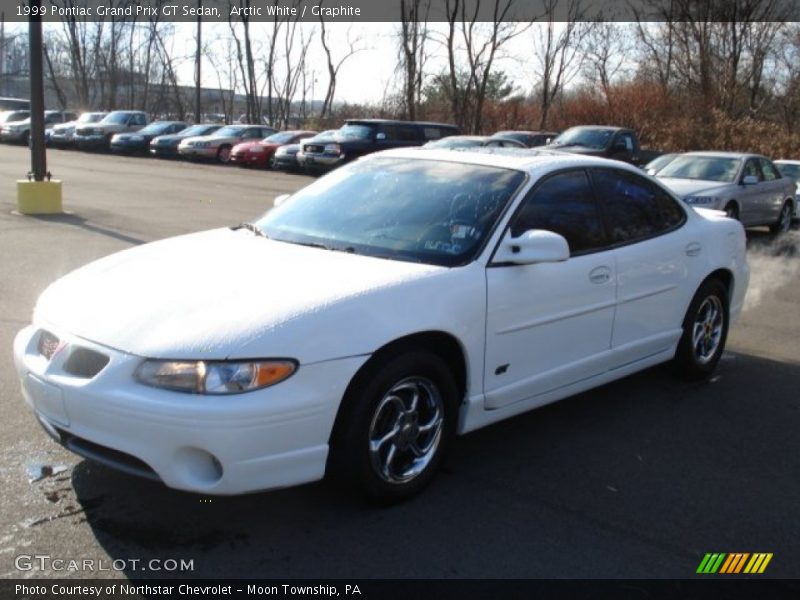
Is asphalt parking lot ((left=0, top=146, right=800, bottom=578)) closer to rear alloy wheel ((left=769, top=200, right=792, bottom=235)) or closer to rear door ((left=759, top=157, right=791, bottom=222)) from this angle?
rear door ((left=759, top=157, right=791, bottom=222))

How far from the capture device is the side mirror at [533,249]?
4090 millimetres

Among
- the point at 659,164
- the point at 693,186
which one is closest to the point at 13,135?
the point at 659,164

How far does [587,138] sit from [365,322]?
18.1 meters

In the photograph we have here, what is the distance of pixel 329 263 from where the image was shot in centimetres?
393

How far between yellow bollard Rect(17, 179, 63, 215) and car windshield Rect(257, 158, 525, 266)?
9.35m

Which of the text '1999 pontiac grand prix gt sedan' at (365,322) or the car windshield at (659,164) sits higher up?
the car windshield at (659,164)

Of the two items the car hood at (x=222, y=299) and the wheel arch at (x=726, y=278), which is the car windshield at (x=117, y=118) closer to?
the wheel arch at (x=726, y=278)

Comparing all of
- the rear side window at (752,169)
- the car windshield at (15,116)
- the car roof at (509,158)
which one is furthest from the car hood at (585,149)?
the car windshield at (15,116)

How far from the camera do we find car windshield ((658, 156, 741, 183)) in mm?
14008

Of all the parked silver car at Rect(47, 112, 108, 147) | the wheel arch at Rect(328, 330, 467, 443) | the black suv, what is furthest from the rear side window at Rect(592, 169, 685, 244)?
the parked silver car at Rect(47, 112, 108, 147)

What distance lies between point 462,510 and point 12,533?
1.85 metres

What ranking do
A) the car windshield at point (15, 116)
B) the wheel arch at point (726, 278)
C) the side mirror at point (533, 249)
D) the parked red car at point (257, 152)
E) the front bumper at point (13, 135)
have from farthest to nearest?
the car windshield at point (15, 116), the front bumper at point (13, 135), the parked red car at point (257, 152), the wheel arch at point (726, 278), the side mirror at point (533, 249)

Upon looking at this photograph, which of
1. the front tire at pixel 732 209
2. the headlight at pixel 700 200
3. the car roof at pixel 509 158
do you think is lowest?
the front tire at pixel 732 209

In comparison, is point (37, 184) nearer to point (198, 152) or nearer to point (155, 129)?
point (198, 152)
